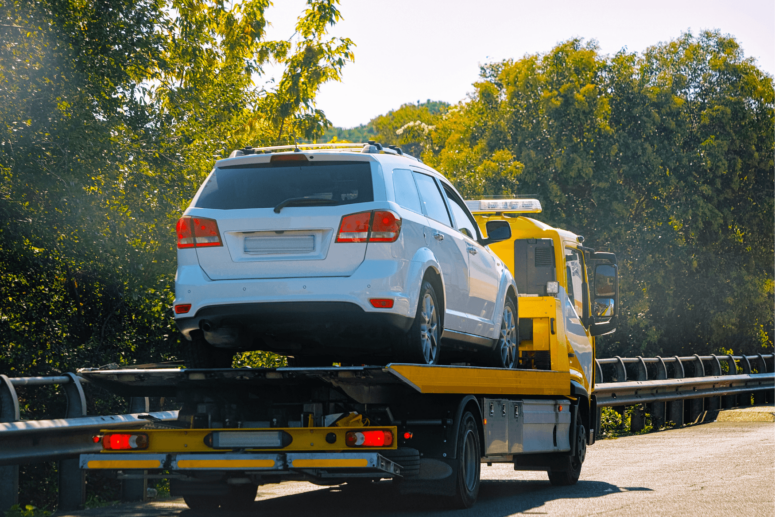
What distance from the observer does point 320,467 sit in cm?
634

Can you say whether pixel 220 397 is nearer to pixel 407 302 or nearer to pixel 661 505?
pixel 407 302

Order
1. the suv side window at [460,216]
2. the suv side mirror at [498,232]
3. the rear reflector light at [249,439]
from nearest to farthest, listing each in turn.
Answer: the rear reflector light at [249,439] < the suv side window at [460,216] < the suv side mirror at [498,232]

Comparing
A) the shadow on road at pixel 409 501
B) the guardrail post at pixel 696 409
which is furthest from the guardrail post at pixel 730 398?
the shadow on road at pixel 409 501

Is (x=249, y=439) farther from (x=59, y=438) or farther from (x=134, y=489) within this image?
(x=134, y=489)

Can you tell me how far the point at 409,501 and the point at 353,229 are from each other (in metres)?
2.79

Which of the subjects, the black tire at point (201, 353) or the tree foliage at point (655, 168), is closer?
the black tire at point (201, 353)

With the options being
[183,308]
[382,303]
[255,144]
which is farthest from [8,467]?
[255,144]

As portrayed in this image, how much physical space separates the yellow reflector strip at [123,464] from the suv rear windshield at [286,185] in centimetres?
180

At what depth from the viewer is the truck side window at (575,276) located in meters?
12.0

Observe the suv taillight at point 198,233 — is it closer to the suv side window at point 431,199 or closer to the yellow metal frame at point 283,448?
the yellow metal frame at point 283,448

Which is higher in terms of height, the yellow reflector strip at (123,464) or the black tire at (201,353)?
the black tire at (201,353)

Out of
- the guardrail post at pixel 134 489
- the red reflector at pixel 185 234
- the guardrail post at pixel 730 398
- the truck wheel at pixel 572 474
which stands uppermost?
the red reflector at pixel 185 234

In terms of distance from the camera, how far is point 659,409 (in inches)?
764

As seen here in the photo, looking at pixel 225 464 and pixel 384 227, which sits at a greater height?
pixel 384 227
